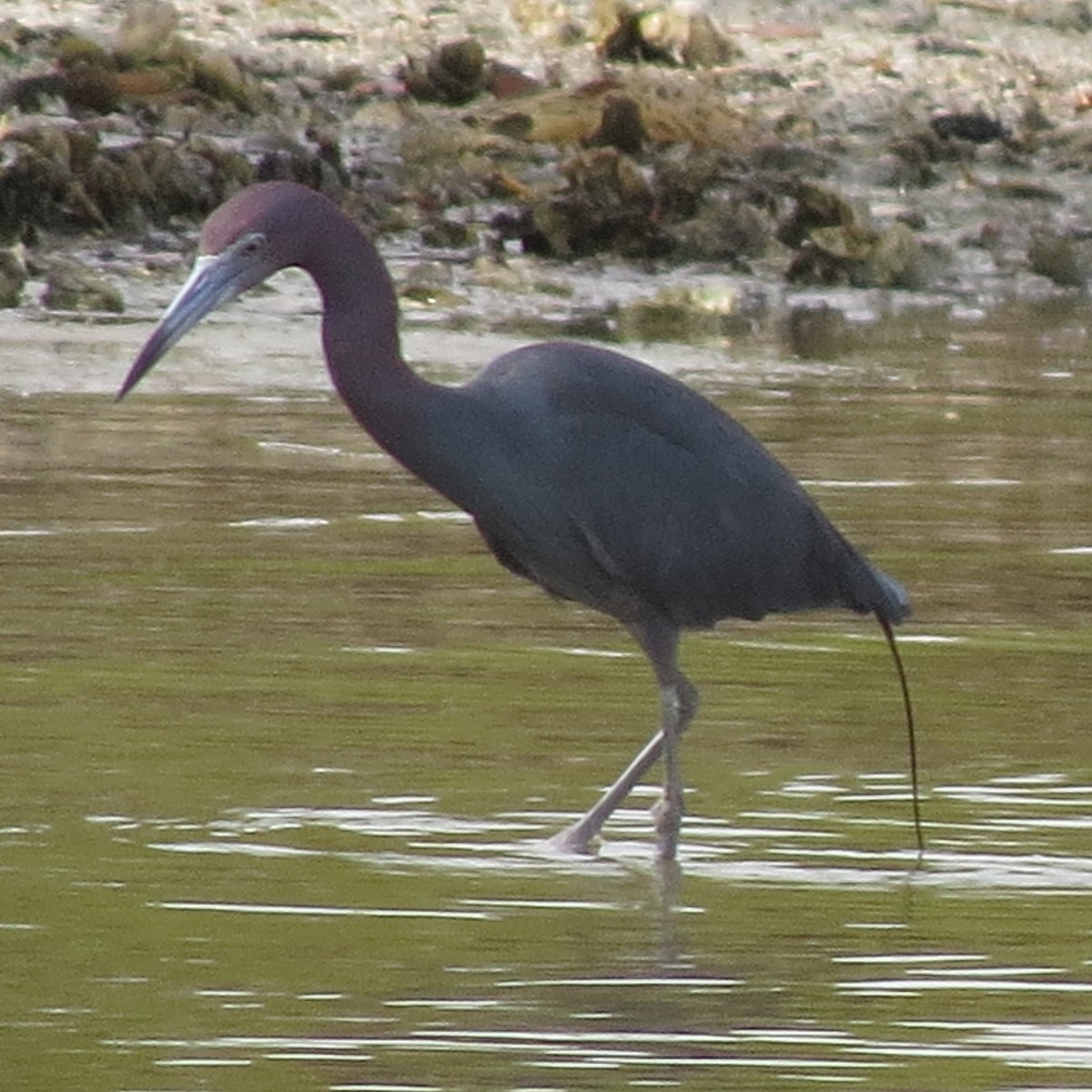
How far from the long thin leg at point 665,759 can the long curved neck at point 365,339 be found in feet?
2.39

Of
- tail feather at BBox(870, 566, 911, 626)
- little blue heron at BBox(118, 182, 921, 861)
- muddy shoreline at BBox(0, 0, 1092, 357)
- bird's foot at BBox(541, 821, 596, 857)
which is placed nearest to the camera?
bird's foot at BBox(541, 821, 596, 857)

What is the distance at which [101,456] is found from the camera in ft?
37.8

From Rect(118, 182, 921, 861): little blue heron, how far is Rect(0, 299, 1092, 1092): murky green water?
0.28m

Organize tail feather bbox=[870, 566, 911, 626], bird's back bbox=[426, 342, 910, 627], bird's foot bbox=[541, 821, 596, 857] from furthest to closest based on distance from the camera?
tail feather bbox=[870, 566, 911, 626]
bird's back bbox=[426, 342, 910, 627]
bird's foot bbox=[541, 821, 596, 857]

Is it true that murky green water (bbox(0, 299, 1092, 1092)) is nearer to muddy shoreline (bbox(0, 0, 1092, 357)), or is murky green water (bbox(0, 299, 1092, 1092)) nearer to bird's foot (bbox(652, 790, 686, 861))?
bird's foot (bbox(652, 790, 686, 861))

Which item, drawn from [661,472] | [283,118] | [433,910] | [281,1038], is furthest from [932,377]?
[281,1038]

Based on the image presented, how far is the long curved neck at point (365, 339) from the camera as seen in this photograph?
7434mm

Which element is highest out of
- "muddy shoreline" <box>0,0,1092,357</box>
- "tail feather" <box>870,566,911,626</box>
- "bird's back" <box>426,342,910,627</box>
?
"bird's back" <box>426,342,910,627</box>

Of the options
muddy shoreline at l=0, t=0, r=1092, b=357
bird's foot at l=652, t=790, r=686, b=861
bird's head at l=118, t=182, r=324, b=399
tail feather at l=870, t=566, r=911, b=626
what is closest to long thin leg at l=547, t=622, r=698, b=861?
bird's foot at l=652, t=790, r=686, b=861

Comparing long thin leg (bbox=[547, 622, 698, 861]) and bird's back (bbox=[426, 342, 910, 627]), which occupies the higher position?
bird's back (bbox=[426, 342, 910, 627])

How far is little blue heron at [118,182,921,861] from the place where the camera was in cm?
736

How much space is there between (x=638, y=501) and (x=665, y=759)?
0.56 meters

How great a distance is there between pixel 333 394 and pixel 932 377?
2636 millimetres

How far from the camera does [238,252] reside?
7262 millimetres
